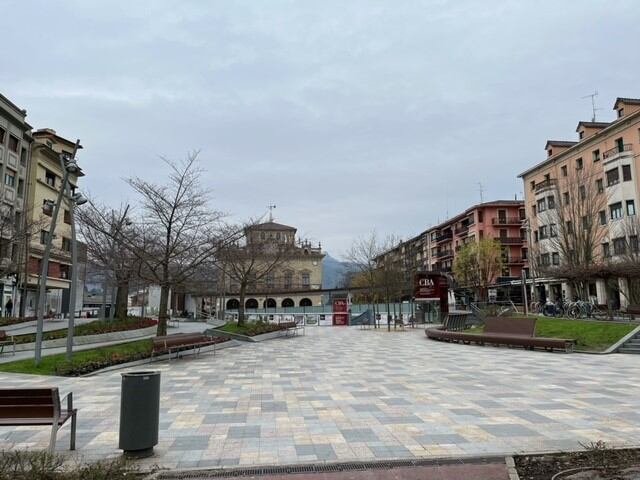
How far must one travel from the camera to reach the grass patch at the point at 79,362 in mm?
12289

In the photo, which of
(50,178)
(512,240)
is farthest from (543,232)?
(50,178)

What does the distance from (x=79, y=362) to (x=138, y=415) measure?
8741 mm

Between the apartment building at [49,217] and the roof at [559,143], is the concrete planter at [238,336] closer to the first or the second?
the apartment building at [49,217]

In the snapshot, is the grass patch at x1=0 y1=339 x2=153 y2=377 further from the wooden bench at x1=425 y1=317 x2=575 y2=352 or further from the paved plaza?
the wooden bench at x1=425 y1=317 x2=575 y2=352

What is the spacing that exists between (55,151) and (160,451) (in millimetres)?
50270

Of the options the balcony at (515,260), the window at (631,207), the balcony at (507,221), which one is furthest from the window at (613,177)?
the balcony at (515,260)

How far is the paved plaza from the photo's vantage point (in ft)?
19.3

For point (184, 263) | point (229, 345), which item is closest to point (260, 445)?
point (184, 263)

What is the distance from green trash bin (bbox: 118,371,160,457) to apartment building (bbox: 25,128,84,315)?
40.0 m

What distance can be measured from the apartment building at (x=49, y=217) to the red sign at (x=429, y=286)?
2917 centimetres

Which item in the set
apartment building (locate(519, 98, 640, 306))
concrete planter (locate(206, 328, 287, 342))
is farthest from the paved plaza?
apartment building (locate(519, 98, 640, 306))

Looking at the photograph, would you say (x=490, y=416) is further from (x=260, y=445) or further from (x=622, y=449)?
(x=260, y=445)

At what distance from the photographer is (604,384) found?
10.3 meters

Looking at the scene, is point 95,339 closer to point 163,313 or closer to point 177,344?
point 163,313
